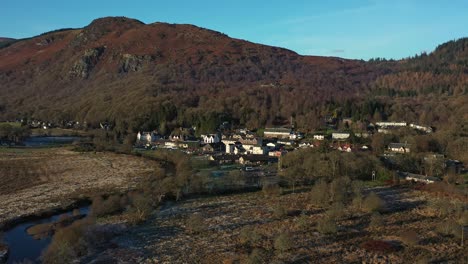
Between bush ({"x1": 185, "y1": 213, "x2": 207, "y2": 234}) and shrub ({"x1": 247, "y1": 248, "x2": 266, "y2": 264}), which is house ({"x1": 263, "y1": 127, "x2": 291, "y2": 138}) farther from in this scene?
shrub ({"x1": 247, "y1": 248, "x2": 266, "y2": 264})

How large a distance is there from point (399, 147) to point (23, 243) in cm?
4218

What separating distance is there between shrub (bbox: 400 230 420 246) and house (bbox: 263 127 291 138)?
4586 cm

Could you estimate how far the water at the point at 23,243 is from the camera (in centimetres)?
2038

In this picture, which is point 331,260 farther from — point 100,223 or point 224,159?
Answer: point 224,159

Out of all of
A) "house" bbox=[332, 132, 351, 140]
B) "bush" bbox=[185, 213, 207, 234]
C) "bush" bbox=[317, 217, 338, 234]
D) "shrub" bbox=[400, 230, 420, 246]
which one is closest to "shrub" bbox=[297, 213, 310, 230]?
"bush" bbox=[317, 217, 338, 234]

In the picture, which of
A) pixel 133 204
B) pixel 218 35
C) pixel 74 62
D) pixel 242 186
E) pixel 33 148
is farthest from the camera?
pixel 218 35

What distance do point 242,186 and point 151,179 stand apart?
7.43 m

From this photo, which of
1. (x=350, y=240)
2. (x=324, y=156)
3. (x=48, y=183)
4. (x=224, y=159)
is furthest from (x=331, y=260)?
(x=224, y=159)

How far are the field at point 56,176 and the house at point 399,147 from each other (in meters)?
27.2

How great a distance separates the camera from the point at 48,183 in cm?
3744

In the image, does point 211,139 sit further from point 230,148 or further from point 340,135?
point 340,135

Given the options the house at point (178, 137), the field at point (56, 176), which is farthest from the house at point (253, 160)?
the house at point (178, 137)

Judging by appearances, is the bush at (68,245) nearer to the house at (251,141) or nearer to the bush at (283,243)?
the bush at (283,243)

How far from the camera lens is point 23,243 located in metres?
22.3
